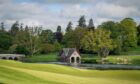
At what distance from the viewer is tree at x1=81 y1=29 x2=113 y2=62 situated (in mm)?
137625

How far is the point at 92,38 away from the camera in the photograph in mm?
142625

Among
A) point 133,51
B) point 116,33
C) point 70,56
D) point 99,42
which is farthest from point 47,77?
point 133,51

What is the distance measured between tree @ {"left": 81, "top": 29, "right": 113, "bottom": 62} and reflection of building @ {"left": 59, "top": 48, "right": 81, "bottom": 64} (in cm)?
546

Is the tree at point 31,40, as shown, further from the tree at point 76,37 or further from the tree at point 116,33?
the tree at point 116,33

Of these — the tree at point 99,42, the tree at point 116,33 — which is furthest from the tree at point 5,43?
the tree at point 99,42

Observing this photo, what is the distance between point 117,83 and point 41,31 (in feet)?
511

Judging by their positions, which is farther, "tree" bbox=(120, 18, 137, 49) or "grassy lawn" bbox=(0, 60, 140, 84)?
"tree" bbox=(120, 18, 137, 49)

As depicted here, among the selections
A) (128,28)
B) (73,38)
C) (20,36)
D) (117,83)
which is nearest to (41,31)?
(20,36)

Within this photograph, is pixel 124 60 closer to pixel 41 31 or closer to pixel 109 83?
pixel 41 31

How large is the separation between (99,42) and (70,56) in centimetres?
1266

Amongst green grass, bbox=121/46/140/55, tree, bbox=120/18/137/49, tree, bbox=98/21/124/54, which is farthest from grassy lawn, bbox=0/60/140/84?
tree, bbox=120/18/137/49

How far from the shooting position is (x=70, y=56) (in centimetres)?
14188

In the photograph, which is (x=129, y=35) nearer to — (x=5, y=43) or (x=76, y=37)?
(x=76, y=37)

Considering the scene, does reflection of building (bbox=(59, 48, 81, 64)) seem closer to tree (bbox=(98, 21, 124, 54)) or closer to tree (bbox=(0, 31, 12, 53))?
tree (bbox=(98, 21, 124, 54))
